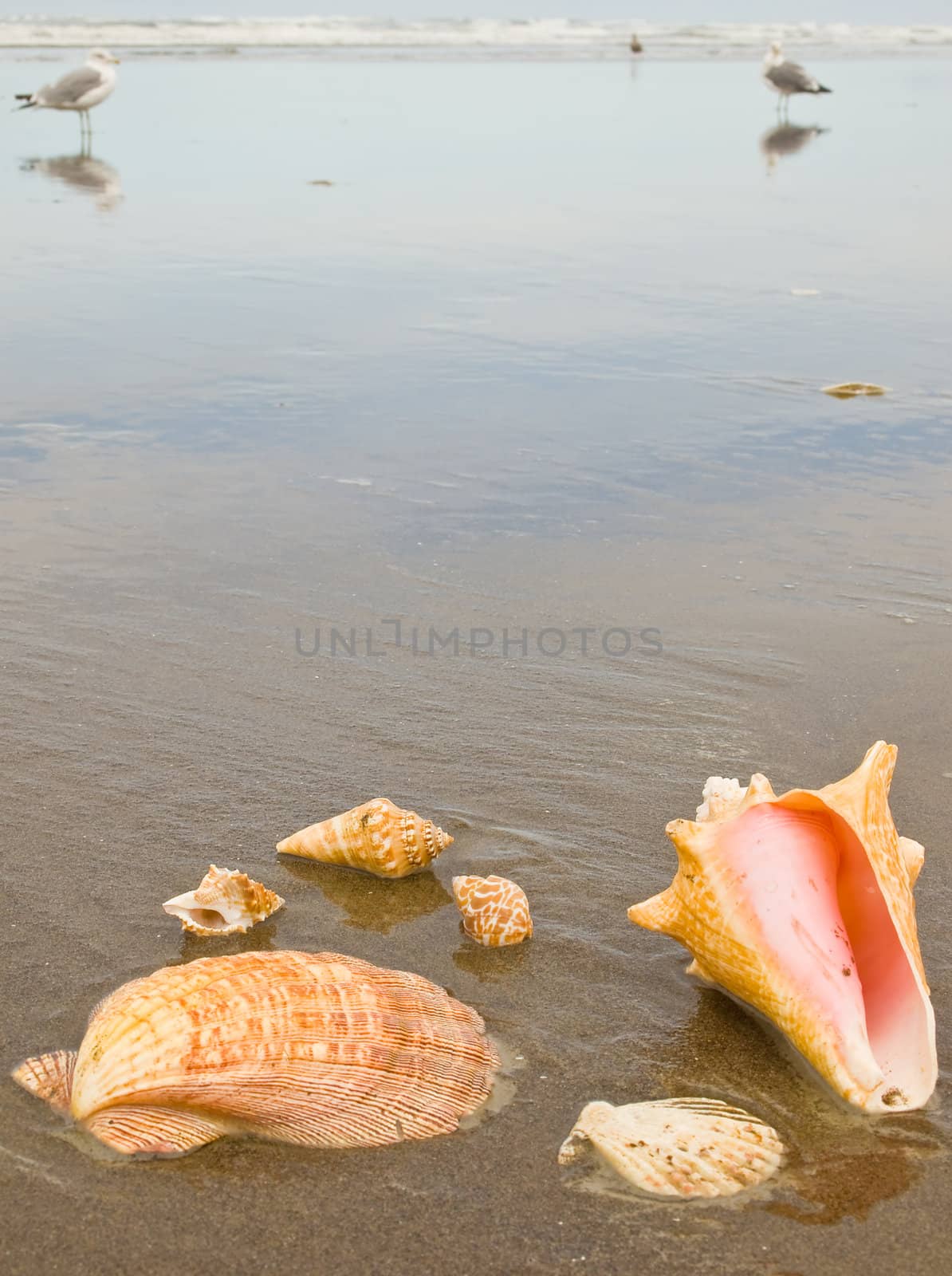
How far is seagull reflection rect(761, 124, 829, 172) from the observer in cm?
1648

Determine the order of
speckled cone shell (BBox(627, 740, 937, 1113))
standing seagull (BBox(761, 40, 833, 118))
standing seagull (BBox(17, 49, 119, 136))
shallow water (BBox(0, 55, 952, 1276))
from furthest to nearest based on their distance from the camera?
1. standing seagull (BBox(761, 40, 833, 118))
2. standing seagull (BBox(17, 49, 119, 136))
3. speckled cone shell (BBox(627, 740, 937, 1113))
4. shallow water (BBox(0, 55, 952, 1276))

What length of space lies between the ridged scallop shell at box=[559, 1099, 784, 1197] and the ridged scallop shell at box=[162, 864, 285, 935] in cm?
89

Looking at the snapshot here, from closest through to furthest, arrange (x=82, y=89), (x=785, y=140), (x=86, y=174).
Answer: (x=86, y=174) → (x=82, y=89) → (x=785, y=140)

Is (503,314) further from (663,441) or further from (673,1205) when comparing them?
(673,1205)

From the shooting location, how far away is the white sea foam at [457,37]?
32969 millimetres

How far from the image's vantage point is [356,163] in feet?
47.0

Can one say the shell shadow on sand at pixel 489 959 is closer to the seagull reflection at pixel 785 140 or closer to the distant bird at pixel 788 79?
the seagull reflection at pixel 785 140

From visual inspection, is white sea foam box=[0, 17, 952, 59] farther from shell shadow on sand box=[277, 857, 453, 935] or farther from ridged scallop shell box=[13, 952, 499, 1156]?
ridged scallop shell box=[13, 952, 499, 1156]

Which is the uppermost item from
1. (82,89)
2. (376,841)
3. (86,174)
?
Result: (82,89)

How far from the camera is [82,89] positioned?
16750 mm

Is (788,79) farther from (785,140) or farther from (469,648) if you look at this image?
(469,648)

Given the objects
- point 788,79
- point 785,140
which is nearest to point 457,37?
point 788,79

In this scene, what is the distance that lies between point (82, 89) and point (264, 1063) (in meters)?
17.3

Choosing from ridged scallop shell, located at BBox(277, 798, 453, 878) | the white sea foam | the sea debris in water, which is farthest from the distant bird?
ridged scallop shell, located at BBox(277, 798, 453, 878)
